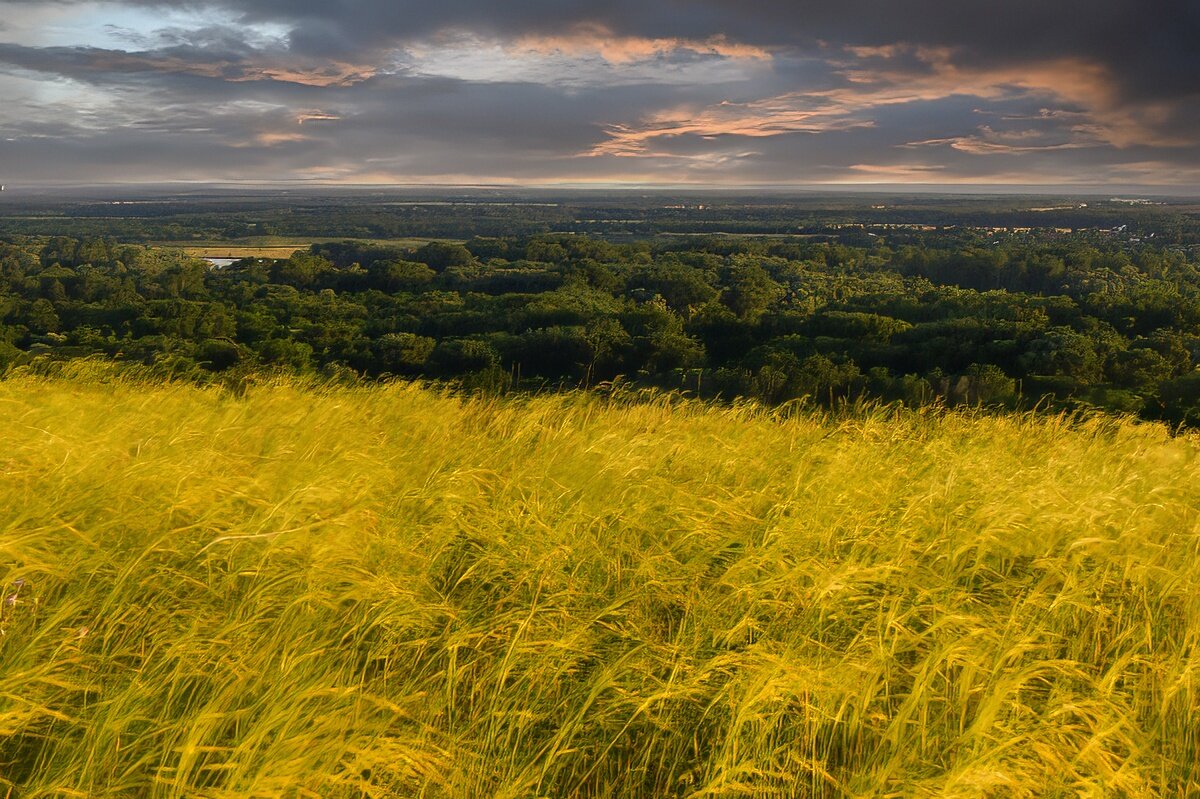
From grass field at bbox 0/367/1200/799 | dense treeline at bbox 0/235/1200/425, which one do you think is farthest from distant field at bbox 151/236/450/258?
grass field at bbox 0/367/1200/799

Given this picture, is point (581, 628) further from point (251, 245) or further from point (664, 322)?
point (251, 245)

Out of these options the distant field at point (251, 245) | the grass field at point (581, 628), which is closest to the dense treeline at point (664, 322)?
the grass field at point (581, 628)

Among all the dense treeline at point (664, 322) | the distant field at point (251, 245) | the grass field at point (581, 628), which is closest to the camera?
the grass field at point (581, 628)

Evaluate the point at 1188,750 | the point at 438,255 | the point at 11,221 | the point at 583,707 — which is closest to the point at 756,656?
the point at 583,707

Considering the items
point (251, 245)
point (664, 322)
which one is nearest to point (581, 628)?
point (664, 322)

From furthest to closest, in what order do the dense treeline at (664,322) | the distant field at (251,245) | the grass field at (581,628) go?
the distant field at (251,245) → the dense treeline at (664,322) → the grass field at (581,628)

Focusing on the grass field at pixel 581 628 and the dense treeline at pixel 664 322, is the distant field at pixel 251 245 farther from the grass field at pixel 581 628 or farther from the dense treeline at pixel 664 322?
the grass field at pixel 581 628

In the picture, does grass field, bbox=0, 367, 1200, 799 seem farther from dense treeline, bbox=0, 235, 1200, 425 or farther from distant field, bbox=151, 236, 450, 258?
distant field, bbox=151, 236, 450, 258
